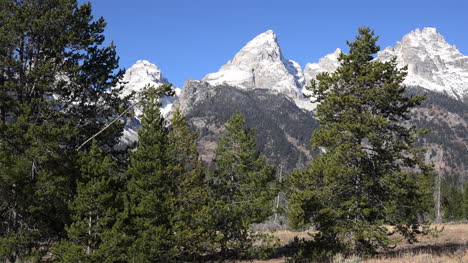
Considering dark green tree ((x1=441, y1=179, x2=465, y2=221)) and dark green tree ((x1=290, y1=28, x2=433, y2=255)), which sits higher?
dark green tree ((x1=290, y1=28, x2=433, y2=255))

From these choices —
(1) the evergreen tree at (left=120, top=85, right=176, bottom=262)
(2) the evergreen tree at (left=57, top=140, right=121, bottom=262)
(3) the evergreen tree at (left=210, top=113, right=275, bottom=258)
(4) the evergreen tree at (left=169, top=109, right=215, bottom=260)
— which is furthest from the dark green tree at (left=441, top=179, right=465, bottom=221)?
(2) the evergreen tree at (left=57, top=140, right=121, bottom=262)

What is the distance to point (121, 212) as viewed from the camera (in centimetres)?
1697

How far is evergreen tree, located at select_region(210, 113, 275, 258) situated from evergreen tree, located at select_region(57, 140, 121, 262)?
21.2 feet

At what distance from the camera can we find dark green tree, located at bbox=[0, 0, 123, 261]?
15.7m

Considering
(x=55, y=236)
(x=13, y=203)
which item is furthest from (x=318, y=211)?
(x=13, y=203)

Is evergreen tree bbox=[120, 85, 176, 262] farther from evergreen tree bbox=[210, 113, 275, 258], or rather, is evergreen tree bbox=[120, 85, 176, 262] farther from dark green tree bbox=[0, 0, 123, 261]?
evergreen tree bbox=[210, 113, 275, 258]

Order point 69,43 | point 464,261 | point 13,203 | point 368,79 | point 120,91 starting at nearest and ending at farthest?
point 464,261, point 13,203, point 368,79, point 69,43, point 120,91

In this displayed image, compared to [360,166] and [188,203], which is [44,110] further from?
[360,166]

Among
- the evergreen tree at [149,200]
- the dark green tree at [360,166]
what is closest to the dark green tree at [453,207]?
the dark green tree at [360,166]

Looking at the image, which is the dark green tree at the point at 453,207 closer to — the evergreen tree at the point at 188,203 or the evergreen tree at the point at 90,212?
the evergreen tree at the point at 188,203

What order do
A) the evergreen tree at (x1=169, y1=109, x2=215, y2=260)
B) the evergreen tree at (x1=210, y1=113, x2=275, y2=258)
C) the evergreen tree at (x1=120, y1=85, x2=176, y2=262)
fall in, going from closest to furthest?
1. the evergreen tree at (x1=120, y1=85, x2=176, y2=262)
2. the evergreen tree at (x1=169, y1=109, x2=215, y2=260)
3. the evergreen tree at (x1=210, y1=113, x2=275, y2=258)

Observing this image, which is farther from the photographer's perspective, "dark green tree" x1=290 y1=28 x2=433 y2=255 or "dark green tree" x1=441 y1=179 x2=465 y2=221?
"dark green tree" x1=441 y1=179 x2=465 y2=221

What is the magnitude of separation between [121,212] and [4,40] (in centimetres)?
860

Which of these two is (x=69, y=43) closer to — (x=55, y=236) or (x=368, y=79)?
(x=55, y=236)
